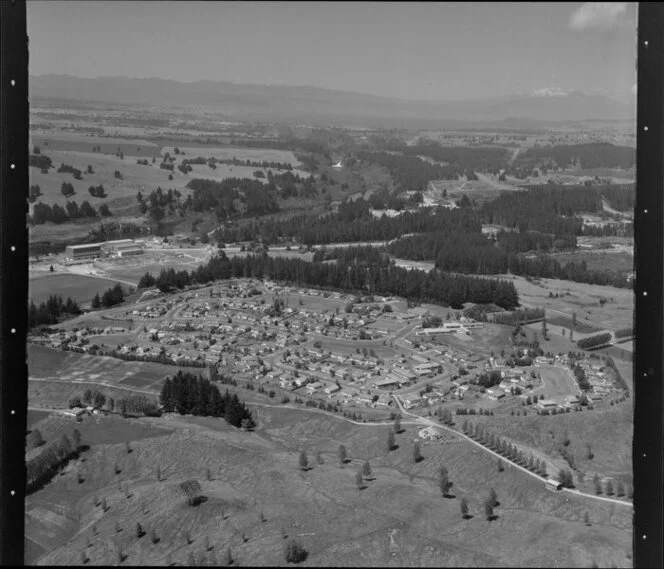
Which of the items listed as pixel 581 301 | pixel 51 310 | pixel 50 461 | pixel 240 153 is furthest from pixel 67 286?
pixel 240 153

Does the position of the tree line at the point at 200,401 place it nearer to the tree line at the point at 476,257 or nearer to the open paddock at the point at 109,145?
the open paddock at the point at 109,145

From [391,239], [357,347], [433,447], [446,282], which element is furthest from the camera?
[391,239]

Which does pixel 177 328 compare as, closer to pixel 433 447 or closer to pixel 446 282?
pixel 433 447

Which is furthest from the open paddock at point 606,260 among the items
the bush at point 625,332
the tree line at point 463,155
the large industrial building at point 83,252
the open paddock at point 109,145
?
the tree line at point 463,155

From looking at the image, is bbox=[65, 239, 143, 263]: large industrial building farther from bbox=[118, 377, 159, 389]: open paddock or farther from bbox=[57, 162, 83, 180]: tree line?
bbox=[118, 377, 159, 389]: open paddock

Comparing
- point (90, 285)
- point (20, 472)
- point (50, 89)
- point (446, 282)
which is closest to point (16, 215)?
point (50, 89)

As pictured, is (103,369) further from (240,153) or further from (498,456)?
(240,153)
